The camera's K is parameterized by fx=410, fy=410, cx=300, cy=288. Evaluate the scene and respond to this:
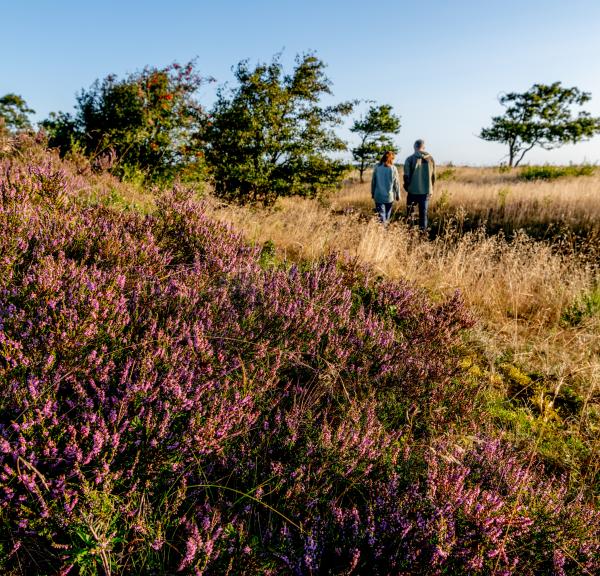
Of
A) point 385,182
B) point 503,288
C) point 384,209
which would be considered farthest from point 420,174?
point 503,288

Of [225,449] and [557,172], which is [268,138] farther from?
[557,172]

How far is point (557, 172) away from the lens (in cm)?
2491

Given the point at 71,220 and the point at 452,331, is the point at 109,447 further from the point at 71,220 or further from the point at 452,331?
the point at 452,331

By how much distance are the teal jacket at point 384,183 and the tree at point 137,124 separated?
4645 millimetres

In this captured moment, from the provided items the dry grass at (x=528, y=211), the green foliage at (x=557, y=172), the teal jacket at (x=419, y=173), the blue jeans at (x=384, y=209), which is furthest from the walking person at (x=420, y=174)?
the green foliage at (x=557, y=172)

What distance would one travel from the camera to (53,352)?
1673 millimetres

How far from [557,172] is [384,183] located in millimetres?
20194

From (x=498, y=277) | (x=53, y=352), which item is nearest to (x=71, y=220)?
(x=53, y=352)

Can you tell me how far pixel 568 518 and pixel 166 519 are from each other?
149 cm

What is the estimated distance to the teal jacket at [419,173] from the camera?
10.6m

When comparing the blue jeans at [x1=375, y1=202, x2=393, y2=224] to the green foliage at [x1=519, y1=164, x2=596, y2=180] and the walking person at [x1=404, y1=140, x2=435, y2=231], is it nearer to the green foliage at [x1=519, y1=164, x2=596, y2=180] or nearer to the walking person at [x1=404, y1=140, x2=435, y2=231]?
the walking person at [x1=404, y1=140, x2=435, y2=231]

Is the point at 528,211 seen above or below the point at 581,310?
above

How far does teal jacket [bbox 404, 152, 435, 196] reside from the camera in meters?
10.6

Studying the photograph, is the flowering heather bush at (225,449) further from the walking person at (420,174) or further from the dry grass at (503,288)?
the walking person at (420,174)
